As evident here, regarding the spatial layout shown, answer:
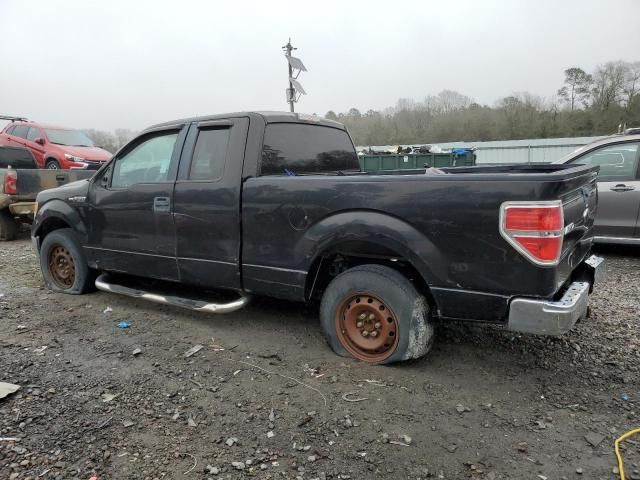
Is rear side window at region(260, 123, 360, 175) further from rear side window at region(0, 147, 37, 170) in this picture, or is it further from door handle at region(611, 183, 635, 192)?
rear side window at region(0, 147, 37, 170)

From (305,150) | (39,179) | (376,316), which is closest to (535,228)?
(376,316)

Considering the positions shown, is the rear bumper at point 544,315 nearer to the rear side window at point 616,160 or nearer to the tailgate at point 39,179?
the rear side window at point 616,160

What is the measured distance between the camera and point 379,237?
3158 millimetres

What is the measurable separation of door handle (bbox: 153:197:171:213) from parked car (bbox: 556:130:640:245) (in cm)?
528

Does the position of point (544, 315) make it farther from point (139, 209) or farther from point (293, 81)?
point (293, 81)

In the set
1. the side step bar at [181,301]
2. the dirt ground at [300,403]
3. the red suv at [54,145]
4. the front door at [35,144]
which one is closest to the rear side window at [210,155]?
the side step bar at [181,301]

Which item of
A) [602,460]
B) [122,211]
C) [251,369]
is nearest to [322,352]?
[251,369]

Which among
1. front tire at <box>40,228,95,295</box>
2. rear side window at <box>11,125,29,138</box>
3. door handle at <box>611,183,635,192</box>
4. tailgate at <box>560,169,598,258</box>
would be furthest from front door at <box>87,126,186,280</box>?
rear side window at <box>11,125,29,138</box>

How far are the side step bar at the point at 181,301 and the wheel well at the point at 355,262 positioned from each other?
626mm

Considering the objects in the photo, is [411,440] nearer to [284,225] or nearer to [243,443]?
[243,443]

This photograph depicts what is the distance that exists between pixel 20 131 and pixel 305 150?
13.0m

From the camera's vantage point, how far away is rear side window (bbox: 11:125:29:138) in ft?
44.8

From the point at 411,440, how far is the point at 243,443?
0.90m

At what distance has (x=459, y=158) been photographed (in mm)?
19156
